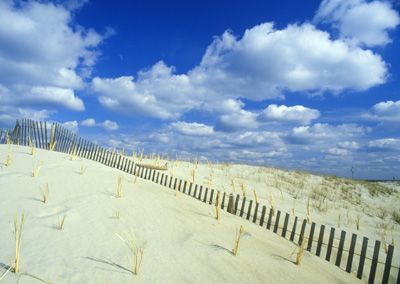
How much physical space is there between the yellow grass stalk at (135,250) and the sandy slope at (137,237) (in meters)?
0.08

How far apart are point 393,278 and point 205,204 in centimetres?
455

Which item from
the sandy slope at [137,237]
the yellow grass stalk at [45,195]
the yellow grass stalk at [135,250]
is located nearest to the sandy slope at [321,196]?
the sandy slope at [137,237]

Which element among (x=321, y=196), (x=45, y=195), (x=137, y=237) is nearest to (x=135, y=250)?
(x=137, y=237)

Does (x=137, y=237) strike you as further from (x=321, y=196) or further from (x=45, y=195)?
(x=321, y=196)

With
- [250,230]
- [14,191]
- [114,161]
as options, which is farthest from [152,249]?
[114,161]

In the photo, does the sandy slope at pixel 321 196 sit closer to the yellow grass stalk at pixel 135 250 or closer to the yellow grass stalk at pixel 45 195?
the yellow grass stalk at pixel 135 250

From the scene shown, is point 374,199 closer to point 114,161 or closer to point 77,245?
point 114,161

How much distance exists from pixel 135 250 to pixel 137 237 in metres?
0.56

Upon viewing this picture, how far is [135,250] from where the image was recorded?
516cm

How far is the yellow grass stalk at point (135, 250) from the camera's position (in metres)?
4.57

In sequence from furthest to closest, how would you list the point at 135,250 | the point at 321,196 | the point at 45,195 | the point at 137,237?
the point at 321,196, the point at 45,195, the point at 137,237, the point at 135,250

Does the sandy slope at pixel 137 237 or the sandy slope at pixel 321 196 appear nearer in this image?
the sandy slope at pixel 137 237

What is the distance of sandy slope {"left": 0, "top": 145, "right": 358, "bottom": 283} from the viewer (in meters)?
4.62

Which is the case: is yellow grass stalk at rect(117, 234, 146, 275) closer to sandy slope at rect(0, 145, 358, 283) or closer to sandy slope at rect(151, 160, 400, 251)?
sandy slope at rect(0, 145, 358, 283)
